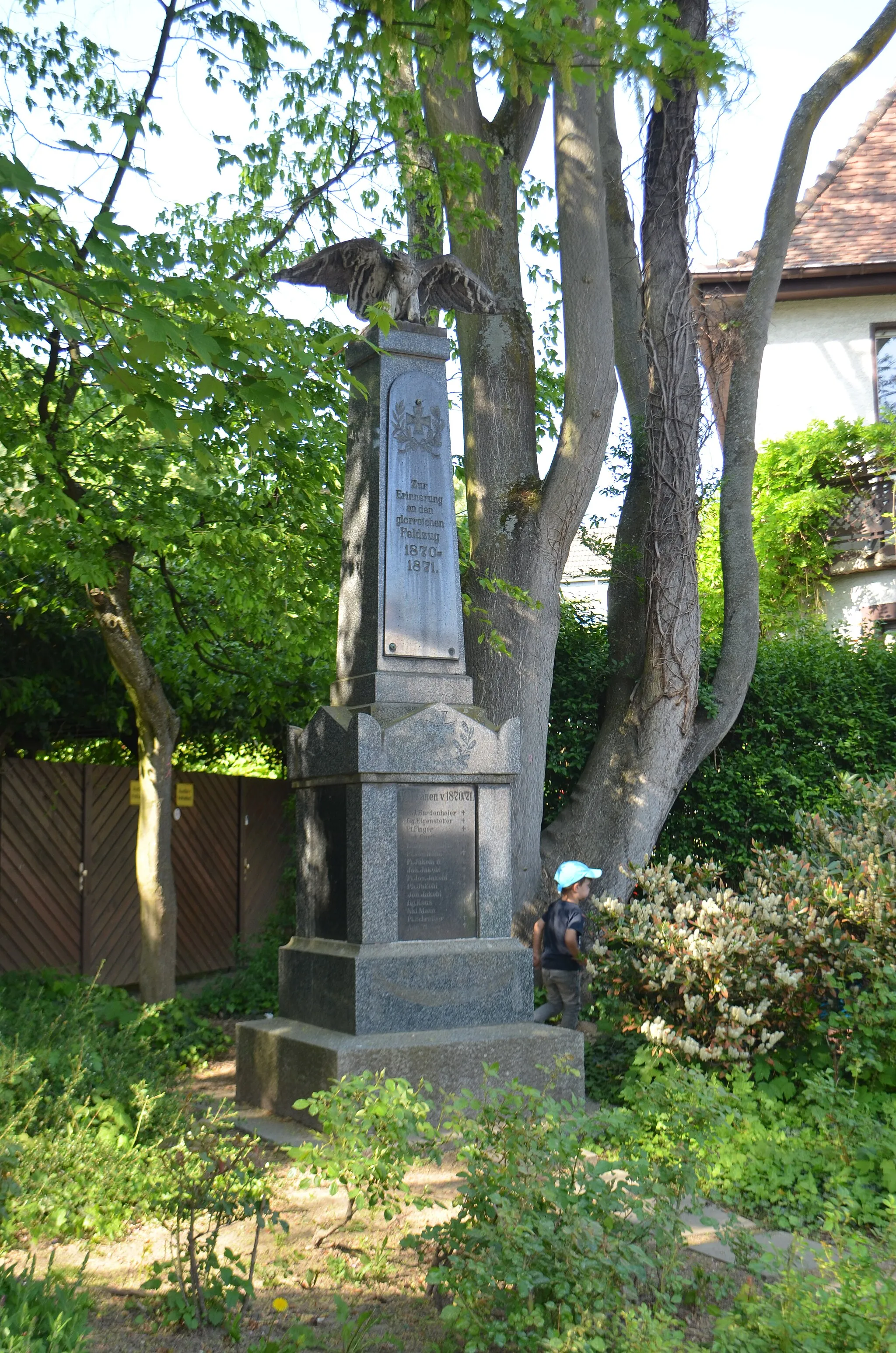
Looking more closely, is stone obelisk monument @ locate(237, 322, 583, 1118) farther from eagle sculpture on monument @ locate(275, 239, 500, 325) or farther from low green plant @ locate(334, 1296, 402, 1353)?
low green plant @ locate(334, 1296, 402, 1353)

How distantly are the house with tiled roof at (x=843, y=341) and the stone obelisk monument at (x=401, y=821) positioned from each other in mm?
9375

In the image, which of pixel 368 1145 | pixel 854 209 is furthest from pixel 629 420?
pixel 854 209

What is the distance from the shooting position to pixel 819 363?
1675 centimetres

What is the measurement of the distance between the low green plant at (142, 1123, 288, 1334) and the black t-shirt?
3730 millimetres

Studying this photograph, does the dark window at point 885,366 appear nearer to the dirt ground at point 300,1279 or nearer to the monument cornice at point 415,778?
the monument cornice at point 415,778

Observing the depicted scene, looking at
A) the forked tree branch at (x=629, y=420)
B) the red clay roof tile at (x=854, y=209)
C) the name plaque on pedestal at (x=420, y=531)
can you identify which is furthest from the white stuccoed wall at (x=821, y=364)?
the name plaque on pedestal at (x=420, y=531)

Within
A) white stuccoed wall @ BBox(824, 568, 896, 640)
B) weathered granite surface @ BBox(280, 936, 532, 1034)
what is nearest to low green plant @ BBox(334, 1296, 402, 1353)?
weathered granite surface @ BBox(280, 936, 532, 1034)

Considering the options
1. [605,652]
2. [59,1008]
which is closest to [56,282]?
[59,1008]

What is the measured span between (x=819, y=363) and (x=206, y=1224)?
15.4 metres

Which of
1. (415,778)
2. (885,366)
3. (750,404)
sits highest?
(885,366)

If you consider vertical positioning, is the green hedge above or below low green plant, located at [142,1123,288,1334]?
above

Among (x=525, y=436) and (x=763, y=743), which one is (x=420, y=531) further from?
(x=763, y=743)

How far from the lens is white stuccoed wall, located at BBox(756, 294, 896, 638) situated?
54.5ft

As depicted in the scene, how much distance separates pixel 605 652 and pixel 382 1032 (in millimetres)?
6127
